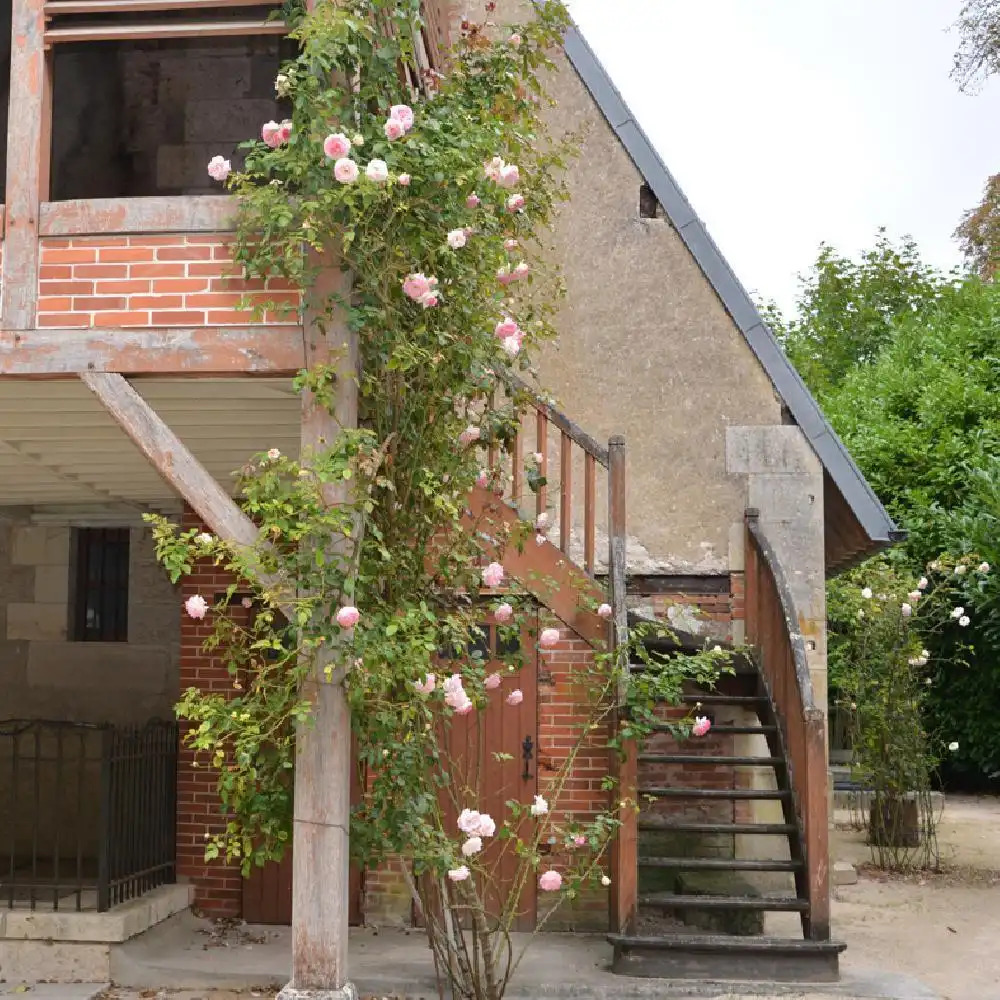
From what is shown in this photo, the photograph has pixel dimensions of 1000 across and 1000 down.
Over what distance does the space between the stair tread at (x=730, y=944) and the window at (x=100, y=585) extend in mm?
4135

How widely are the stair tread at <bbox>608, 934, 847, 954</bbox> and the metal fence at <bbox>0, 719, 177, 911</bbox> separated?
9.36ft

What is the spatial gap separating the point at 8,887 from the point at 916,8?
42024 mm

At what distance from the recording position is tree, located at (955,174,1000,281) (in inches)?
1022

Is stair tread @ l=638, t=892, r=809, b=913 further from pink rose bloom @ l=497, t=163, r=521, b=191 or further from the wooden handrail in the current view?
pink rose bloom @ l=497, t=163, r=521, b=191

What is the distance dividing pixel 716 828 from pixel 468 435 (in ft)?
8.47

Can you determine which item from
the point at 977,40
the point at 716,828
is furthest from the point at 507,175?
the point at 977,40

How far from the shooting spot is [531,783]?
8016 millimetres

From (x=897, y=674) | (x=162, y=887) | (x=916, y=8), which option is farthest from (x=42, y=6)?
(x=916, y=8)

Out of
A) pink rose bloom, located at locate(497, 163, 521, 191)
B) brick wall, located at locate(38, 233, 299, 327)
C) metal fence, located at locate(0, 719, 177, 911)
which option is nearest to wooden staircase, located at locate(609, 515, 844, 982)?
pink rose bloom, located at locate(497, 163, 521, 191)

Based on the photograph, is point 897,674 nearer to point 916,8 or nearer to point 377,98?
point 377,98

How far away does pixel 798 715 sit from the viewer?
6.92 meters

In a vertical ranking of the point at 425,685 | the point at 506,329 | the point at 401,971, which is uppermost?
the point at 506,329

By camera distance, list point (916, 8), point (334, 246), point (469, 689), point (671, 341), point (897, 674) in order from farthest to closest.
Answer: point (916, 8), point (897, 674), point (671, 341), point (469, 689), point (334, 246)

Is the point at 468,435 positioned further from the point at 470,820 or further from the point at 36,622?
the point at 36,622
